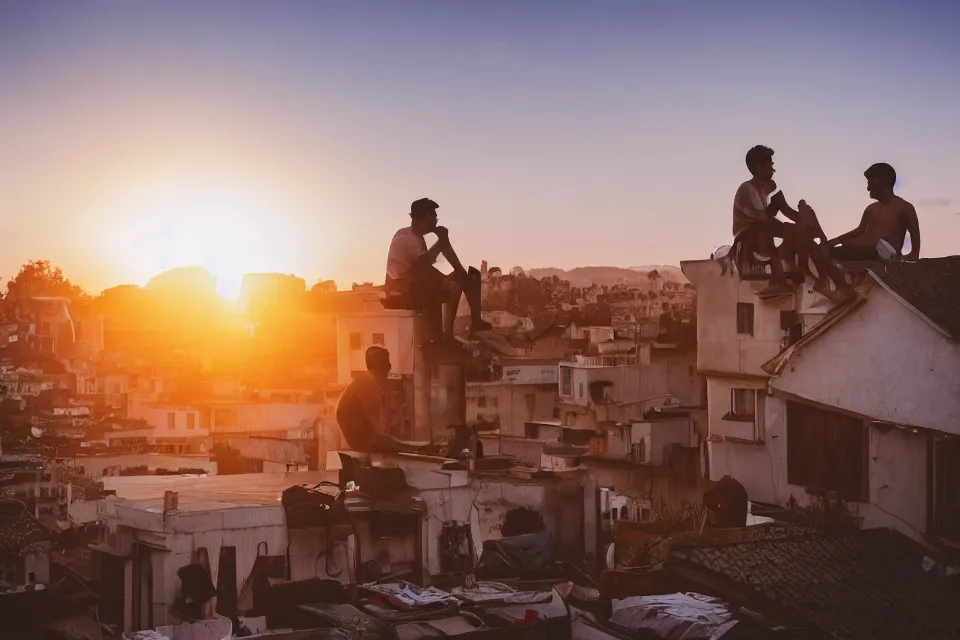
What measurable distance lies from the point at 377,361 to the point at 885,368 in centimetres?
511

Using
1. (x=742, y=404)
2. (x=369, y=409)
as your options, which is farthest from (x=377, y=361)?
(x=742, y=404)

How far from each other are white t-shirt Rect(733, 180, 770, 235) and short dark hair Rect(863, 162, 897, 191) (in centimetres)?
125

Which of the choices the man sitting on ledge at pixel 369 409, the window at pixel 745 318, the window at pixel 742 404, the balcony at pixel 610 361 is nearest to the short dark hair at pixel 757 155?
the man sitting on ledge at pixel 369 409

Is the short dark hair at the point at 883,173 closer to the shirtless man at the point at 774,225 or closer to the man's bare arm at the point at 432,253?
the shirtless man at the point at 774,225

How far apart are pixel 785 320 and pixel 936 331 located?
1031cm

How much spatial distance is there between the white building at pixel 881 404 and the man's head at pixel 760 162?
1.61m

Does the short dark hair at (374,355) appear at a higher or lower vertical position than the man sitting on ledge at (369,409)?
higher

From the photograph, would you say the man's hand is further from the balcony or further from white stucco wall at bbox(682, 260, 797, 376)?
the balcony

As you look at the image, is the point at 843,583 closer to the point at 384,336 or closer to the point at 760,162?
the point at 760,162

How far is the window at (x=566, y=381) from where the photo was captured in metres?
35.9

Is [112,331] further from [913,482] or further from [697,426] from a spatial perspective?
[913,482]

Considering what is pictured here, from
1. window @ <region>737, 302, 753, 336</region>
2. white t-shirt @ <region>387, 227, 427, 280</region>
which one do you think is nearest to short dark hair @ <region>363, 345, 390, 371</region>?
white t-shirt @ <region>387, 227, 427, 280</region>

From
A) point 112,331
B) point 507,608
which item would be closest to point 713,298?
point 507,608

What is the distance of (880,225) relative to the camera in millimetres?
12656
